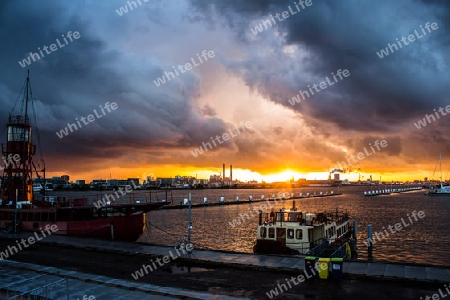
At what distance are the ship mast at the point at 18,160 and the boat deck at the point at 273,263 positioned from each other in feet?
71.3

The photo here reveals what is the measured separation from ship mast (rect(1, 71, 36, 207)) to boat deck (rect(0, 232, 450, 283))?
21.7 metres

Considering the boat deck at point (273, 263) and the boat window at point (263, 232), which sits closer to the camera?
the boat deck at point (273, 263)

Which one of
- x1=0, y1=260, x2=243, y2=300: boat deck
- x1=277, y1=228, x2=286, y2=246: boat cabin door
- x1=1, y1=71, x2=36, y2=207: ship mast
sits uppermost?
x1=1, y1=71, x2=36, y2=207: ship mast

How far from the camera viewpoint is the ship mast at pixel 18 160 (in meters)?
46.4

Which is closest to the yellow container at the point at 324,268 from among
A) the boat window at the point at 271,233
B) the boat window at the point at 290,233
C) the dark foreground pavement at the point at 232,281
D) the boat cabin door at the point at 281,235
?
the dark foreground pavement at the point at 232,281

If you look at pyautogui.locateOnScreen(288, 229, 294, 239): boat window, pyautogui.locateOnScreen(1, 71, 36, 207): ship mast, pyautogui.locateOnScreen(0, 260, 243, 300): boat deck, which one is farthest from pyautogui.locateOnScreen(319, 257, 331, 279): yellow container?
pyautogui.locateOnScreen(1, 71, 36, 207): ship mast

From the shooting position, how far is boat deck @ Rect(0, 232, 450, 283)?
737 inches

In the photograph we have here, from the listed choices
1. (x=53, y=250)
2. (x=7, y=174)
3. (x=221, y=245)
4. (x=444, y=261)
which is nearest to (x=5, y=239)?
(x=53, y=250)

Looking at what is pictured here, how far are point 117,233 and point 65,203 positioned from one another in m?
8.62

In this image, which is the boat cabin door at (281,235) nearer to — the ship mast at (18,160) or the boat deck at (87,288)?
the boat deck at (87,288)

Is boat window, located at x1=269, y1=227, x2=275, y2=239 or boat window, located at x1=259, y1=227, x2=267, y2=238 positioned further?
boat window, located at x1=259, y1=227, x2=267, y2=238

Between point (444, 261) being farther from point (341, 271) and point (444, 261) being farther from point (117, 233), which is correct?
point (117, 233)

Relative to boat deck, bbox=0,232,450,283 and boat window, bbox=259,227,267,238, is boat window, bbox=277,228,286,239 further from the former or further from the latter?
boat deck, bbox=0,232,450,283

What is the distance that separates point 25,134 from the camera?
155ft
